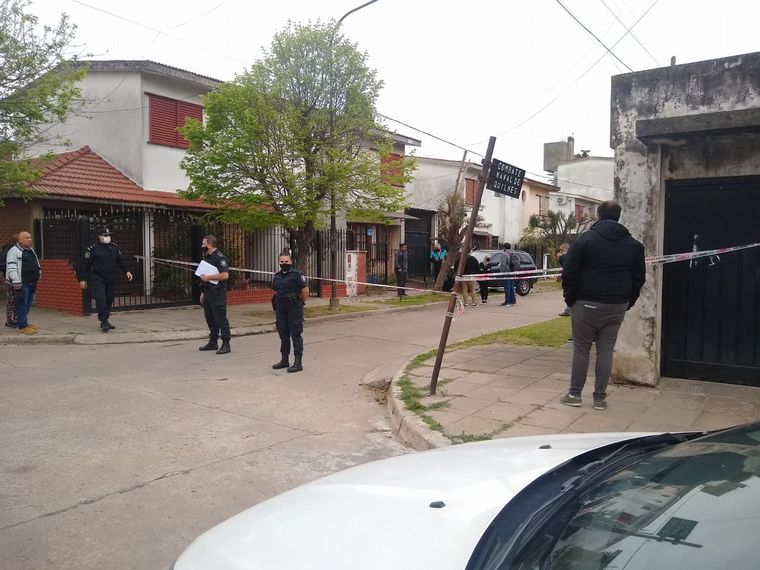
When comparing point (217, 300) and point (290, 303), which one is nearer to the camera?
point (290, 303)

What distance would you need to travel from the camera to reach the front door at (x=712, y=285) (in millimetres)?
6395

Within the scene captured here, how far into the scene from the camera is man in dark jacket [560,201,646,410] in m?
5.61

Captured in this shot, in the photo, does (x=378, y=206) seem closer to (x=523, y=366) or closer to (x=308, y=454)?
(x=523, y=366)

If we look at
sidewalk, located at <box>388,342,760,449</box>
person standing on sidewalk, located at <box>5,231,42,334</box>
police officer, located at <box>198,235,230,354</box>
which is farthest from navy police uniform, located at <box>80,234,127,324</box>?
sidewalk, located at <box>388,342,760,449</box>

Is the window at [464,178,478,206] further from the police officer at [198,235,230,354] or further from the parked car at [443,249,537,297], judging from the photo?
the police officer at [198,235,230,354]

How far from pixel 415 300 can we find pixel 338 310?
412cm

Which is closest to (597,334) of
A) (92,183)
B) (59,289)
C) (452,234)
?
(59,289)

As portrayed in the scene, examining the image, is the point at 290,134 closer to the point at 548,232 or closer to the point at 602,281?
the point at 602,281

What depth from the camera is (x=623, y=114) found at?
671 centimetres

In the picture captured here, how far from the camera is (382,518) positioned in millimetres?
1912

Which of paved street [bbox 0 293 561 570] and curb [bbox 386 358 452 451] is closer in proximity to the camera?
paved street [bbox 0 293 561 570]

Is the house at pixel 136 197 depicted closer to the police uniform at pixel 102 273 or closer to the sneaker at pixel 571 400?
the police uniform at pixel 102 273

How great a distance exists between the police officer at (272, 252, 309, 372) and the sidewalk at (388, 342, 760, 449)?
1522mm

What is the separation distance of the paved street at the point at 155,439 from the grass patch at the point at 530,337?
136cm
